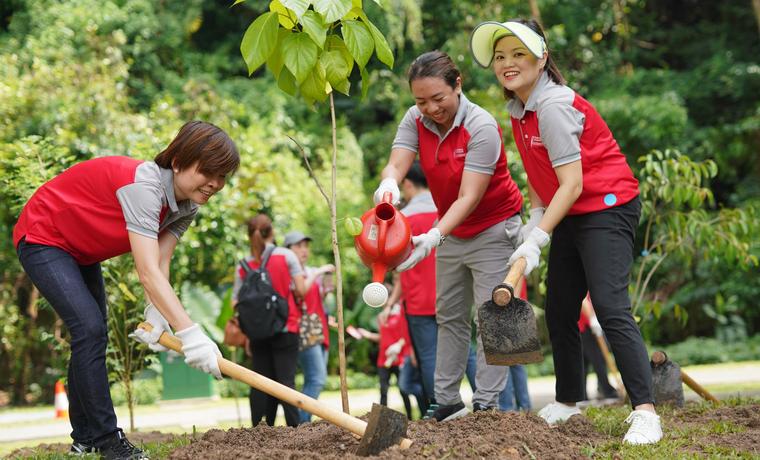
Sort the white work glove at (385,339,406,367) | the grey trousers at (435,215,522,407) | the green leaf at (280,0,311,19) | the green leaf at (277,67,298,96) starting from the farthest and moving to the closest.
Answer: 1. the white work glove at (385,339,406,367)
2. the grey trousers at (435,215,522,407)
3. the green leaf at (277,67,298,96)
4. the green leaf at (280,0,311,19)

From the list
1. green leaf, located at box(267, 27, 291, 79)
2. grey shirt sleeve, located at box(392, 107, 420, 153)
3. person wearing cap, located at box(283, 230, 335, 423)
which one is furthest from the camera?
person wearing cap, located at box(283, 230, 335, 423)

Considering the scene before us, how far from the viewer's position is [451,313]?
4645 mm

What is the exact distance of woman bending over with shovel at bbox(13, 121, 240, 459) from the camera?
11.7 feet

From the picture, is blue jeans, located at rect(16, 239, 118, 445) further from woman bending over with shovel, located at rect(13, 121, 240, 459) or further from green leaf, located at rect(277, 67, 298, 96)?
green leaf, located at rect(277, 67, 298, 96)

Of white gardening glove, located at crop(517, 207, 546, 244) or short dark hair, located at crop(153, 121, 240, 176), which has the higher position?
short dark hair, located at crop(153, 121, 240, 176)

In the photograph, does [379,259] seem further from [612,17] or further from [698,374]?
[612,17]

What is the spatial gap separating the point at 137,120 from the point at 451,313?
29.8 feet

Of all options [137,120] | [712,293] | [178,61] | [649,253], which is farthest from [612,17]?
[649,253]

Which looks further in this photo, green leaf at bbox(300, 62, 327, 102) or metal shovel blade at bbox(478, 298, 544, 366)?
green leaf at bbox(300, 62, 327, 102)

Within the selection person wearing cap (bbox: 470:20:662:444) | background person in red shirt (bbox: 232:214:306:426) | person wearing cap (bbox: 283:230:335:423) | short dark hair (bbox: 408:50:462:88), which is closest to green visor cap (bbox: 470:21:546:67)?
person wearing cap (bbox: 470:20:662:444)

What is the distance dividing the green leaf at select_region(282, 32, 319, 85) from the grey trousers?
135 centimetres

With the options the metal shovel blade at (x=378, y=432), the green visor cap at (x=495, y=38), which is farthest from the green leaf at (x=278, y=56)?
the metal shovel blade at (x=378, y=432)

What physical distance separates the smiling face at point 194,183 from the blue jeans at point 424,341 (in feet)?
8.51

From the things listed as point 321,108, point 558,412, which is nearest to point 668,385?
point 558,412
